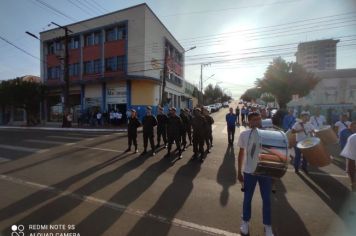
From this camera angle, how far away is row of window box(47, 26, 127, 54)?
31.5 meters

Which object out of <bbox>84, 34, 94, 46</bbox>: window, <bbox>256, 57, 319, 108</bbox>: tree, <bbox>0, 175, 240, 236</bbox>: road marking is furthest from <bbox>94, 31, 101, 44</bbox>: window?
<bbox>0, 175, 240, 236</bbox>: road marking

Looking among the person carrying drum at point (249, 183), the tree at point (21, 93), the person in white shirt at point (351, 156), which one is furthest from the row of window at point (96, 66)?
the person carrying drum at point (249, 183)

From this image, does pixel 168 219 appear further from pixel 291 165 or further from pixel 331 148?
pixel 331 148

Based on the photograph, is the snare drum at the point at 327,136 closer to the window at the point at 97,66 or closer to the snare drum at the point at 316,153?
the snare drum at the point at 316,153

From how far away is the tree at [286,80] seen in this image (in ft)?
133

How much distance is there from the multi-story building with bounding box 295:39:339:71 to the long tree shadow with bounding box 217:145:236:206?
123 feet

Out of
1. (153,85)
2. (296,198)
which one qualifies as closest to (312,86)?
(153,85)

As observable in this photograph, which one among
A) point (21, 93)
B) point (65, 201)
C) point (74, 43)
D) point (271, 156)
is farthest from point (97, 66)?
point (271, 156)

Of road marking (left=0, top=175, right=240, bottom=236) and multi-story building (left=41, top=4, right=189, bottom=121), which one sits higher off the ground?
multi-story building (left=41, top=4, right=189, bottom=121)

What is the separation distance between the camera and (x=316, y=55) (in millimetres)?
48344

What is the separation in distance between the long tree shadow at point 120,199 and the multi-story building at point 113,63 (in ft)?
69.8

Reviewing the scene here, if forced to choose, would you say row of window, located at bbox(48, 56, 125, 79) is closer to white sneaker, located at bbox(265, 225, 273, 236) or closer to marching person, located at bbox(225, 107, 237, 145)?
marching person, located at bbox(225, 107, 237, 145)

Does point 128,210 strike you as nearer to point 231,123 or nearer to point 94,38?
point 231,123

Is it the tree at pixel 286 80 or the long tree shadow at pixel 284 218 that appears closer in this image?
the long tree shadow at pixel 284 218
